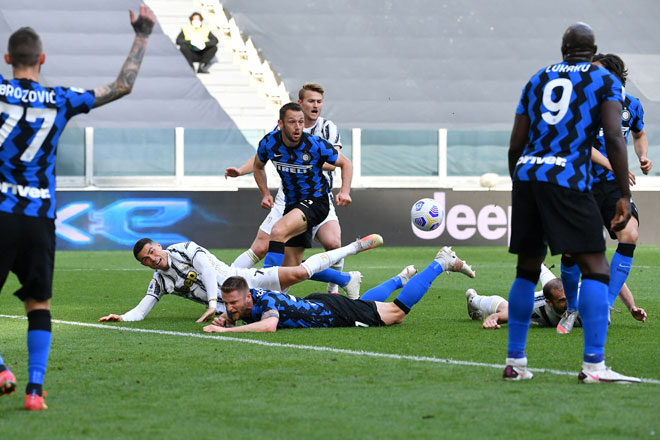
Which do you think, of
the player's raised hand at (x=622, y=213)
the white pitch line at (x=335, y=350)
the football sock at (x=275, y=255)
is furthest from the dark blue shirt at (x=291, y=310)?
the player's raised hand at (x=622, y=213)

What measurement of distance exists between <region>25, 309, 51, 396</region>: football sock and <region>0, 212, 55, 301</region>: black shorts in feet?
0.32

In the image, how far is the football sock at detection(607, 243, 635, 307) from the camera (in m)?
7.85

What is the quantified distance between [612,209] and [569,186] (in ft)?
9.15

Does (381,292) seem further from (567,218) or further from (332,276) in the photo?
(567,218)

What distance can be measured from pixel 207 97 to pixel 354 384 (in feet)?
69.2

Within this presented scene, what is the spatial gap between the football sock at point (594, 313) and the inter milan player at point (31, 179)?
2.43m

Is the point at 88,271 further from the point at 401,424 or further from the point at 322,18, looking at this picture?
the point at 322,18

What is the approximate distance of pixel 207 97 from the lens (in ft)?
84.7

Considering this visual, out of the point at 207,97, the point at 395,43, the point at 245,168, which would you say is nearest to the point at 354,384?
the point at 245,168

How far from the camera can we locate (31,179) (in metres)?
4.80

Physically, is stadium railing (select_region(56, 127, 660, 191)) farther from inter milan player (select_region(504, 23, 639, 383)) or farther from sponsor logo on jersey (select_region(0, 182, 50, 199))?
sponsor logo on jersey (select_region(0, 182, 50, 199))

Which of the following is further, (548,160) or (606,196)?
(606,196)

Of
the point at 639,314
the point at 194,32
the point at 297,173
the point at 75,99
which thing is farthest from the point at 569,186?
the point at 194,32

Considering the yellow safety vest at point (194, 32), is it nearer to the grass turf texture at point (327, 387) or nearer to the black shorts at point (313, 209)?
the black shorts at point (313, 209)
